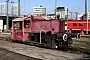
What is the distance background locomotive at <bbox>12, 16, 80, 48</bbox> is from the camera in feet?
49.8

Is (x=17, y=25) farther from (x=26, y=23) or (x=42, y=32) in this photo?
(x=42, y=32)

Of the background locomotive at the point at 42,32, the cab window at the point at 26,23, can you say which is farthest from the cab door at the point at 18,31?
the cab window at the point at 26,23

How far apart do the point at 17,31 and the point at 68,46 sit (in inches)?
228

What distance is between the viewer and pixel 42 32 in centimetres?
1652

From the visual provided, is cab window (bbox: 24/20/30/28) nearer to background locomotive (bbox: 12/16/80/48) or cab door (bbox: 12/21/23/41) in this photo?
background locomotive (bbox: 12/16/80/48)

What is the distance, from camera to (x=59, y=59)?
10.6 meters

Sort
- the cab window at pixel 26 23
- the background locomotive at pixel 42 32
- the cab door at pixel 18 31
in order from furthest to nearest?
the cab door at pixel 18 31
the cab window at pixel 26 23
the background locomotive at pixel 42 32

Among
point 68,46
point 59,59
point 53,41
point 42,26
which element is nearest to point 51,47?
point 53,41

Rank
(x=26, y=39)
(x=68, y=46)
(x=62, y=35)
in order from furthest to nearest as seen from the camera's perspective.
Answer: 1. (x=26, y=39)
2. (x=68, y=46)
3. (x=62, y=35)

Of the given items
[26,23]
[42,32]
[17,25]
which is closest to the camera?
[42,32]

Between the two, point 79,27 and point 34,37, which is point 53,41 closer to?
point 34,37

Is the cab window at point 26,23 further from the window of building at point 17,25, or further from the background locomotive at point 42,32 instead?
the window of building at point 17,25

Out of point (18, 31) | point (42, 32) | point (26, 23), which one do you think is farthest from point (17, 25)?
point (42, 32)

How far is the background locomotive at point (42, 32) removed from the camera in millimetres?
15175
